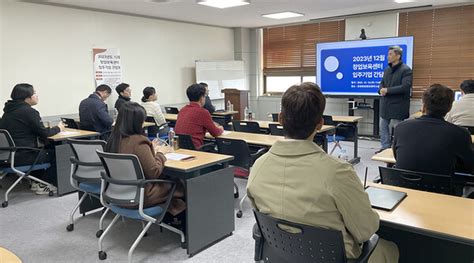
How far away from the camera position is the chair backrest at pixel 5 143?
4012mm

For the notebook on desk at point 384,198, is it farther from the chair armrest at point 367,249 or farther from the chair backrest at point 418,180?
the chair backrest at point 418,180

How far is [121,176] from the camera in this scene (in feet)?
8.68

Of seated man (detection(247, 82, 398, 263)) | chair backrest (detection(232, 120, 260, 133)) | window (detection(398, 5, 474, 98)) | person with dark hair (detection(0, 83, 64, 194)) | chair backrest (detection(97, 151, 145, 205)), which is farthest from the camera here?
window (detection(398, 5, 474, 98))

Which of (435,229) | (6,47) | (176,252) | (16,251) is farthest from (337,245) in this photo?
(6,47)

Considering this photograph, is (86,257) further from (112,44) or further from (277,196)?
(112,44)

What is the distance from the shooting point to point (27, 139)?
4.25m

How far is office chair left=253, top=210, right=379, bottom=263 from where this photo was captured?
1.41 metres

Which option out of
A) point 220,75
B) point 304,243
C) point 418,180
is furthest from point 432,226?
point 220,75

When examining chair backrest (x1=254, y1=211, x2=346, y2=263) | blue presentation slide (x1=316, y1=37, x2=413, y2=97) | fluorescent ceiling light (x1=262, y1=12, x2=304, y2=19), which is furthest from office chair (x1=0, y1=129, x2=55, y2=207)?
blue presentation slide (x1=316, y1=37, x2=413, y2=97)

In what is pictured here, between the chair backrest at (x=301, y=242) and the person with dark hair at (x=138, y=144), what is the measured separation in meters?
1.25

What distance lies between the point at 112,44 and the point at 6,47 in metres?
1.78

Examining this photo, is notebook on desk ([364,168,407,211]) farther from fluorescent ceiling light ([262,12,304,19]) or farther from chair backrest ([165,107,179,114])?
fluorescent ceiling light ([262,12,304,19])

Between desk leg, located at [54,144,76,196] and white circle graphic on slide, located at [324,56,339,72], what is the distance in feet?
17.9

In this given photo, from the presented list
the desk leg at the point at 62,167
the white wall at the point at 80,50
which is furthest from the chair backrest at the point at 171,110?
the desk leg at the point at 62,167
